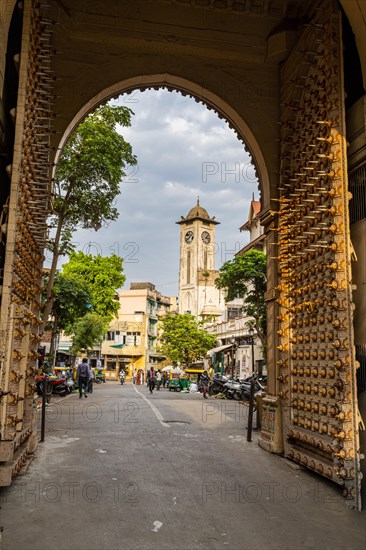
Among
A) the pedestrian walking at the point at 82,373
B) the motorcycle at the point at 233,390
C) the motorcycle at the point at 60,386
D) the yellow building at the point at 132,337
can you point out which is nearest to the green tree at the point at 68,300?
the motorcycle at the point at 60,386

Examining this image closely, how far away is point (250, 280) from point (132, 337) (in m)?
37.8

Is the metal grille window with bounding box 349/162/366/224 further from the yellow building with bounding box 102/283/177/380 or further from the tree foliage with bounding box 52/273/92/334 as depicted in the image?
the yellow building with bounding box 102/283/177/380

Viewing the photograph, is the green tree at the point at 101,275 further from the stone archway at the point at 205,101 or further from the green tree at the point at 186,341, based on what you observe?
the stone archway at the point at 205,101

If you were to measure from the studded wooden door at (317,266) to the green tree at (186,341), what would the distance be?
34.8m

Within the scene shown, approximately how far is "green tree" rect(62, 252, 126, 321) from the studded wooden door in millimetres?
24587

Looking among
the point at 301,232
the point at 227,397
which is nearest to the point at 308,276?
the point at 301,232

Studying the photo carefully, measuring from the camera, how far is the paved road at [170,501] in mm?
3953

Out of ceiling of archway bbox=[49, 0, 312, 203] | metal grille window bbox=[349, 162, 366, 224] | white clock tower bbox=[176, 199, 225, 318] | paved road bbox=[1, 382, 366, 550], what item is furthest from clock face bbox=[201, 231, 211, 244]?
metal grille window bbox=[349, 162, 366, 224]

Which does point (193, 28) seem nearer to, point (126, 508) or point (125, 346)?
point (126, 508)

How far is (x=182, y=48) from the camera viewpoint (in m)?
8.45

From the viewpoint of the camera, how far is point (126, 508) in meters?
4.66

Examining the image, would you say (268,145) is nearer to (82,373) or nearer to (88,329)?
(82,373)

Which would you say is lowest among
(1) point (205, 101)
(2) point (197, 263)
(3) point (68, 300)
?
(3) point (68, 300)

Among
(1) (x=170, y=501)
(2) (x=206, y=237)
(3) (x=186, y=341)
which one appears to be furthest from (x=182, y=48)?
(2) (x=206, y=237)
